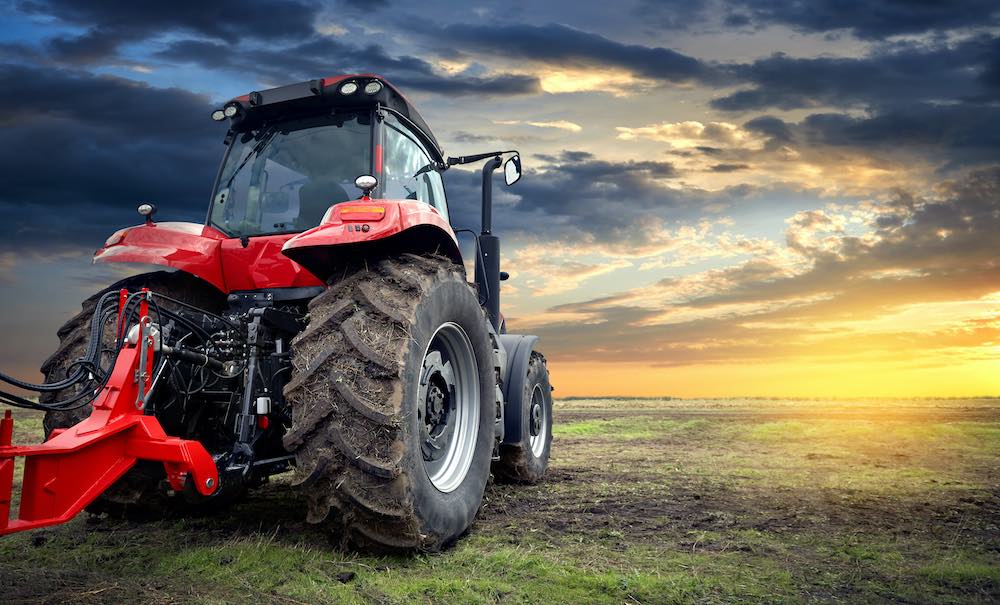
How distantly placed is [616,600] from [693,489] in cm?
378

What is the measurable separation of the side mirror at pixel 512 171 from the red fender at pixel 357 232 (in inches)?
79.8

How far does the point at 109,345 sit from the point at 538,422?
464 cm

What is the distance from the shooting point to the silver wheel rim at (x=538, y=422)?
820 centimetres

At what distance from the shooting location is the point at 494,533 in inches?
203

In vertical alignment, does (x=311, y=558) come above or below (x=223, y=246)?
below

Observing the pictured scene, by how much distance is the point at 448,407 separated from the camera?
5.18 m

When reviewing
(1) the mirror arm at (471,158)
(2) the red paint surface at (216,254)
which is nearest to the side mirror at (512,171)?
(1) the mirror arm at (471,158)

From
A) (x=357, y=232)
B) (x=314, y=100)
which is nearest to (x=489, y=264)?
(x=314, y=100)

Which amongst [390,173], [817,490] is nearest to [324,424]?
[390,173]

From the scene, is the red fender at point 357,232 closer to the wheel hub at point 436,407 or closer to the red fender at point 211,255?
the red fender at point 211,255

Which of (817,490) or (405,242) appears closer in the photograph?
(405,242)

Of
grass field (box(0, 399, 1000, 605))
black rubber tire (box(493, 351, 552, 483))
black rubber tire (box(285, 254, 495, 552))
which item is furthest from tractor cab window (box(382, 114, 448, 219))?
grass field (box(0, 399, 1000, 605))

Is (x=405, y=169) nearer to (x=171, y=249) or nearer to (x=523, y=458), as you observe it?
(x=171, y=249)

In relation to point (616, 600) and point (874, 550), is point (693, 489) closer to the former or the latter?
point (874, 550)
